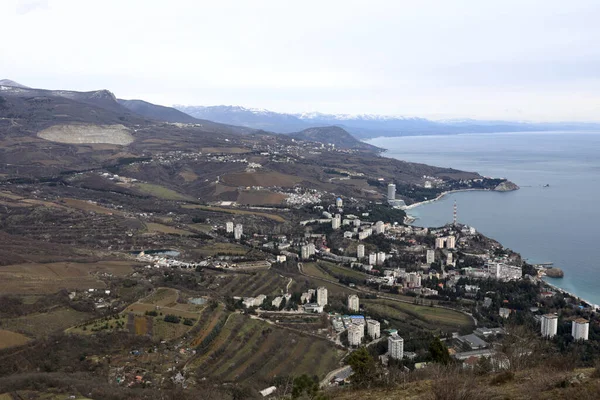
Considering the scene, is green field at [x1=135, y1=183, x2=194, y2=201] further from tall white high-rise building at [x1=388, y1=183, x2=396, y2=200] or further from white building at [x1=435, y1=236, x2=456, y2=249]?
white building at [x1=435, y1=236, x2=456, y2=249]

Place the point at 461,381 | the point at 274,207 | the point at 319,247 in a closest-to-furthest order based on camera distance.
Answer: the point at 461,381 < the point at 319,247 < the point at 274,207

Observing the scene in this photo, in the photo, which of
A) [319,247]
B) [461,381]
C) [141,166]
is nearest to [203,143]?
[141,166]

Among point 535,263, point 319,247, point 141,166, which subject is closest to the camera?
point 535,263

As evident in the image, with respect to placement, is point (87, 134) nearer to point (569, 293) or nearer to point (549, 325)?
point (569, 293)

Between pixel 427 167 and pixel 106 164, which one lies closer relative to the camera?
pixel 106 164

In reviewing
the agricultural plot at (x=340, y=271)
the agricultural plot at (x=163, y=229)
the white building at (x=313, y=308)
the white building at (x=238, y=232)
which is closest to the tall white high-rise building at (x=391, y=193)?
the white building at (x=238, y=232)

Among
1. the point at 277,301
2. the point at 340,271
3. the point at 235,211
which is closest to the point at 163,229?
the point at 235,211

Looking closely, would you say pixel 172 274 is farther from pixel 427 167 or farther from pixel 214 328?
pixel 427 167
